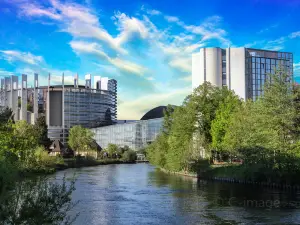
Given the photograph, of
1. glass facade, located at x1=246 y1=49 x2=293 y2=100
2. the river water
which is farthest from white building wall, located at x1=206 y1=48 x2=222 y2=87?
the river water

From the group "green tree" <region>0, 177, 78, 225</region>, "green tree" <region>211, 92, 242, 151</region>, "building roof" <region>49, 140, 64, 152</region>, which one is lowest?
"building roof" <region>49, 140, 64, 152</region>

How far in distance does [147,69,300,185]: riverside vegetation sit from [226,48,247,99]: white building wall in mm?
37197

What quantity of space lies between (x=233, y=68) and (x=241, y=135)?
2660 inches

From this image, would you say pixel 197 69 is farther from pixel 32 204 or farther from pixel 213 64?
pixel 32 204

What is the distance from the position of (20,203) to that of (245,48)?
406ft

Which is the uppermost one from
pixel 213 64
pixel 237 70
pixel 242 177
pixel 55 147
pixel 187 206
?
pixel 213 64

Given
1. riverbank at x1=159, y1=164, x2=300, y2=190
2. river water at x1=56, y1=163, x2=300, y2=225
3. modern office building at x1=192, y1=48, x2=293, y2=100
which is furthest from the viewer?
modern office building at x1=192, y1=48, x2=293, y2=100

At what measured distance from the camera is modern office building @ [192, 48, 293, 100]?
12688 cm

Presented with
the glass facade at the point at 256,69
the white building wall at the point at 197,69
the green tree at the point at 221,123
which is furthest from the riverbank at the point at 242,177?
the glass facade at the point at 256,69

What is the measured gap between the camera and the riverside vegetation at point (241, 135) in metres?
51.3

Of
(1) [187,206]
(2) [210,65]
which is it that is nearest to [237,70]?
(2) [210,65]

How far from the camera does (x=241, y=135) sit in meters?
64.3

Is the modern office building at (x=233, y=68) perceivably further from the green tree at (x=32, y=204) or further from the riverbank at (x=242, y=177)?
the green tree at (x=32, y=204)

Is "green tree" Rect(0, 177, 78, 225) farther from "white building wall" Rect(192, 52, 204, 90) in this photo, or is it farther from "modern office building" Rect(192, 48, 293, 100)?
"white building wall" Rect(192, 52, 204, 90)
